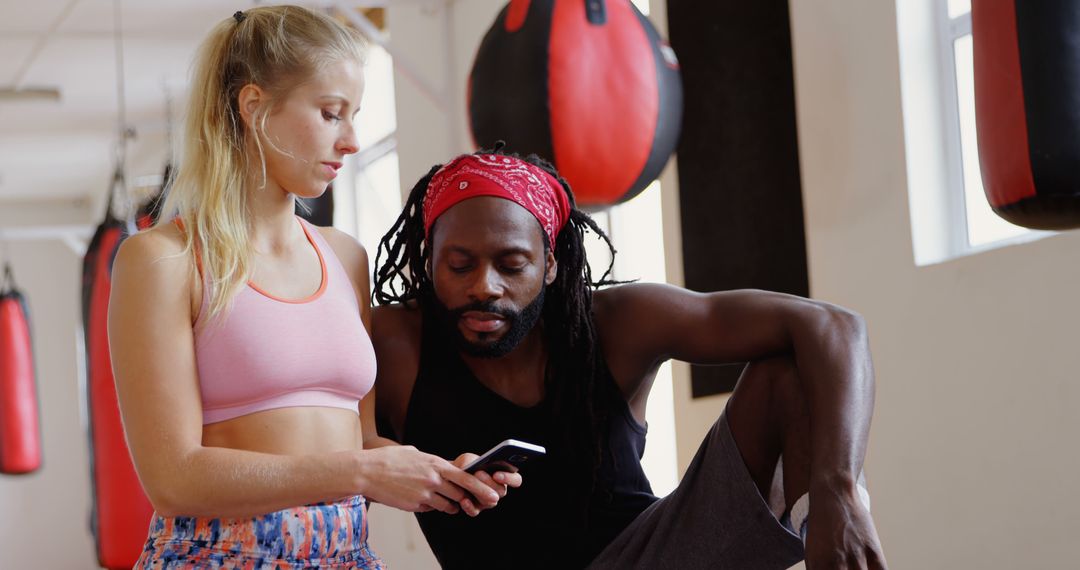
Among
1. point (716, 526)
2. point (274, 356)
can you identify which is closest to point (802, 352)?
point (716, 526)

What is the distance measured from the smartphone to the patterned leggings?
A: 21 centimetres

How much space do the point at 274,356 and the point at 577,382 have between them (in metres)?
0.62

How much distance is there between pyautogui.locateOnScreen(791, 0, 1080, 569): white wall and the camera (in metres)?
3.03

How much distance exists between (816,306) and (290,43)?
868 millimetres

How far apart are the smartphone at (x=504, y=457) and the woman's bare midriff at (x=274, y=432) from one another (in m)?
0.21

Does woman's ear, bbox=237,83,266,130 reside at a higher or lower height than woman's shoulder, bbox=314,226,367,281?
higher

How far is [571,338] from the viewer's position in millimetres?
2246

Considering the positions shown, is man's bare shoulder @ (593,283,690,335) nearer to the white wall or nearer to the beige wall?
the white wall

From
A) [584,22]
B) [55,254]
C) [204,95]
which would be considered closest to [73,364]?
[55,254]

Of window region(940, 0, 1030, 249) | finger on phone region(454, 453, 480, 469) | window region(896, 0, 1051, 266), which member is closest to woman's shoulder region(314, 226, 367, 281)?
finger on phone region(454, 453, 480, 469)

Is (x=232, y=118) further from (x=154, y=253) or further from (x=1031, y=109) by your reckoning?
(x=1031, y=109)

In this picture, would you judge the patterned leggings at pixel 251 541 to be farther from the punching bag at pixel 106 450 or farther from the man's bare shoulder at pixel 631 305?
the punching bag at pixel 106 450

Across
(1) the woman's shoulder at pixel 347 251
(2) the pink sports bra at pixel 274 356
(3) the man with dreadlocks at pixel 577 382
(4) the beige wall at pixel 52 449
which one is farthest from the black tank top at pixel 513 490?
(4) the beige wall at pixel 52 449

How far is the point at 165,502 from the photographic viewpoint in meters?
1.70
